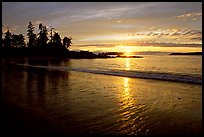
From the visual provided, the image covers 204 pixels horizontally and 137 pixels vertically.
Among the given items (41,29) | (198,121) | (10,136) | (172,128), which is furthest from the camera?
(41,29)

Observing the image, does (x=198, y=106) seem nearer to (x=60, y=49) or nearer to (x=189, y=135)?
(x=189, y=135)

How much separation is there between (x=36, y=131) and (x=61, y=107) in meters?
3.11

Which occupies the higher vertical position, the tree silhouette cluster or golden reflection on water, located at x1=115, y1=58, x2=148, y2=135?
the tree silhouette cluster

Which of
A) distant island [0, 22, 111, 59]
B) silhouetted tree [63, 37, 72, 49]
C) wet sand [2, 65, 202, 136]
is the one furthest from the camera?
silhouetted tree [63, 37, 72, 49]

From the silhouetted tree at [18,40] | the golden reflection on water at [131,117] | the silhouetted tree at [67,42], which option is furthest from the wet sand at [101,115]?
the silhouetted tree at [67,42]

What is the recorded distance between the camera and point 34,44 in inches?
3762

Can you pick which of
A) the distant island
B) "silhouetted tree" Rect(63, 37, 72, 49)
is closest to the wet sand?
the distant island

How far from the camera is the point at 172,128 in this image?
6.94 m

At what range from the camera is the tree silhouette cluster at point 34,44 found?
86.2m

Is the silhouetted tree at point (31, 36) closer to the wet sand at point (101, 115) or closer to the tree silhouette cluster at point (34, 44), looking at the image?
the tree silhouette cluster at point (34, 44)

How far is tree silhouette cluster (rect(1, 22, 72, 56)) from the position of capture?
86175mm

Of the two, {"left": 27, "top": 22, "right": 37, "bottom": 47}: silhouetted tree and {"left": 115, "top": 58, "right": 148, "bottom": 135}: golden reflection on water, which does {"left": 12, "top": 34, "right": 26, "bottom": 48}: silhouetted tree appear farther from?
{"left": 115, "top": 58, "right": 148, "bottom": 135}: golden reflection on water

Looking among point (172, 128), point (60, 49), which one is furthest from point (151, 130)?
point (60, 49)

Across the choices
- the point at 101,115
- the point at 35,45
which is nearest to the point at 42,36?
the point at 35,45
